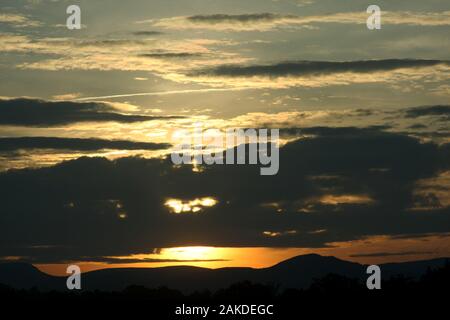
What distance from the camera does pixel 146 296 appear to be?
550ft
